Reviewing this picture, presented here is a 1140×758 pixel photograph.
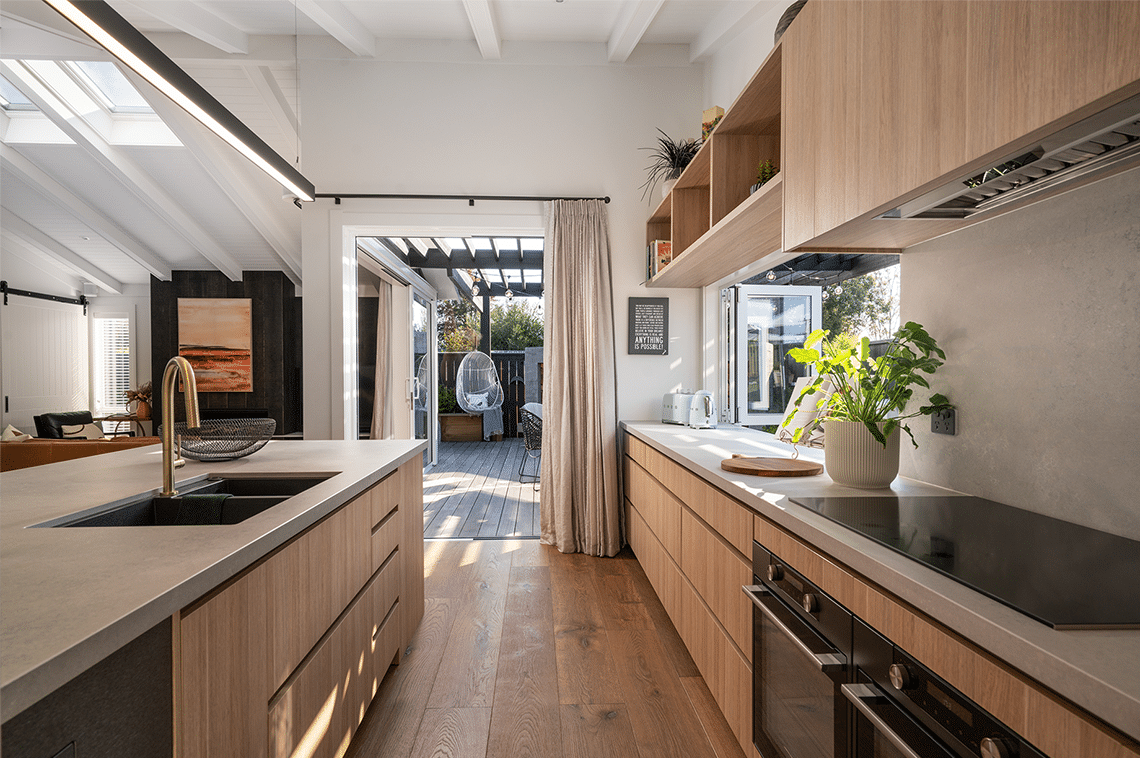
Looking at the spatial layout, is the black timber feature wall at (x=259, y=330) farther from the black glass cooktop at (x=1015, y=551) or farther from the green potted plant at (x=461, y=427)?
the black glass cooktop at (x=1015, y=551)

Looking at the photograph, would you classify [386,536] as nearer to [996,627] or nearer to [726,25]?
[996,627]

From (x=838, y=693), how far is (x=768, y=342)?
7.75ft

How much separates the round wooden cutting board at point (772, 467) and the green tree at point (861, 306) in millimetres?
669

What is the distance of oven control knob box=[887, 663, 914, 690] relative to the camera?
34.3 inches

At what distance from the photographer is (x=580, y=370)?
3709mm

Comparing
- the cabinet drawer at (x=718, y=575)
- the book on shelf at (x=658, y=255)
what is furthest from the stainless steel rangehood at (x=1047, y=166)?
the book on shelf at (x=658, y=255)

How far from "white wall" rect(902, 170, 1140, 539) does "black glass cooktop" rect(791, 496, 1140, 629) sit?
89 millimetres

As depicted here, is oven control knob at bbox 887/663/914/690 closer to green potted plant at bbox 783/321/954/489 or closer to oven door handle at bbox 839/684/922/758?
oven door handle at bbox 839/684/922/758

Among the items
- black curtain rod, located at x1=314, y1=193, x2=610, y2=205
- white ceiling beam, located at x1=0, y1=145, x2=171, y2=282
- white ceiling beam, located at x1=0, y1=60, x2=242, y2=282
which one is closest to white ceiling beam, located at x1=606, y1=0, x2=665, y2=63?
black curtain rod, located at x1=314, y1=193, x2=610, y2=205

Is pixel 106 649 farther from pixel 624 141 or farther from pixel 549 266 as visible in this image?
pixel 624 141

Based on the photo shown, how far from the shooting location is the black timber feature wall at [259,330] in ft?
21.7

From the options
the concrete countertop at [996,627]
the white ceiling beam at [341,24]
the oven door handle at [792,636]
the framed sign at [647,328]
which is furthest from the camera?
the framed sign at [647,328]

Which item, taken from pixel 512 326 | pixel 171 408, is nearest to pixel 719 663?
pixel 171 408

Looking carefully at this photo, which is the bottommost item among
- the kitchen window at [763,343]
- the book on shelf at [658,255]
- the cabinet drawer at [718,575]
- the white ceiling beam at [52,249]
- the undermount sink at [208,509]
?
the cabinet drawer at [718,575]
